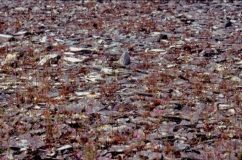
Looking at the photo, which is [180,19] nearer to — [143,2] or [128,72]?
[143,2]

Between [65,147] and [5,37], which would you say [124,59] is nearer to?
[5,37]

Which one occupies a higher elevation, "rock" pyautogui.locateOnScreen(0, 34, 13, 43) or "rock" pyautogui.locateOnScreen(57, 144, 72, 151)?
"rock" pyautogui.locateOnScreen(0, 34, 13, 43)

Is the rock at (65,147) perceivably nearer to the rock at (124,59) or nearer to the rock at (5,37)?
the rock at (124,59)

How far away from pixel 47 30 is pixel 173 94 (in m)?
8.58

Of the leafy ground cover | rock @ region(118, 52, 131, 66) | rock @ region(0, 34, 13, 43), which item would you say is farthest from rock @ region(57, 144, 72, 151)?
rock @ region(0, 34, 13, 43)

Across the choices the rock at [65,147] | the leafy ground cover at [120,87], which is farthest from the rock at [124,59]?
the rock at [65,147]

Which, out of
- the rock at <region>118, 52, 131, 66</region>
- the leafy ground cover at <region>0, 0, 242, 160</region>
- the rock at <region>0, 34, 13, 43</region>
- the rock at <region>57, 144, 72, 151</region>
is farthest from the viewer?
the rock at <region>0, 34, 13, 43</region>

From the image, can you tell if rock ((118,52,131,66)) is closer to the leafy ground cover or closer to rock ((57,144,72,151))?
the leafy ground cover

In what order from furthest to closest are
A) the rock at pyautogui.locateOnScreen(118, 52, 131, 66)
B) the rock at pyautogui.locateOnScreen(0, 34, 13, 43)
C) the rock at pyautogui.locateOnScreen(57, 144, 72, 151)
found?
the rock at pyautogui.locateOnScreen(0, 34, 13, 43)
the rock at pyautogui.locateOnScreen(118, 52, 131, 66)
the rock at pyautogui.locateOnScreen(57, 144, 72, 151)

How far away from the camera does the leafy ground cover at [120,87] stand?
28.1 ft

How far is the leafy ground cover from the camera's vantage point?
8578mm

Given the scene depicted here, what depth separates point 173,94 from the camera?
1124 cm

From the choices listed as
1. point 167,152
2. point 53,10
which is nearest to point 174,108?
point 167,152

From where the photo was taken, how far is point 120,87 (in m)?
11.8
